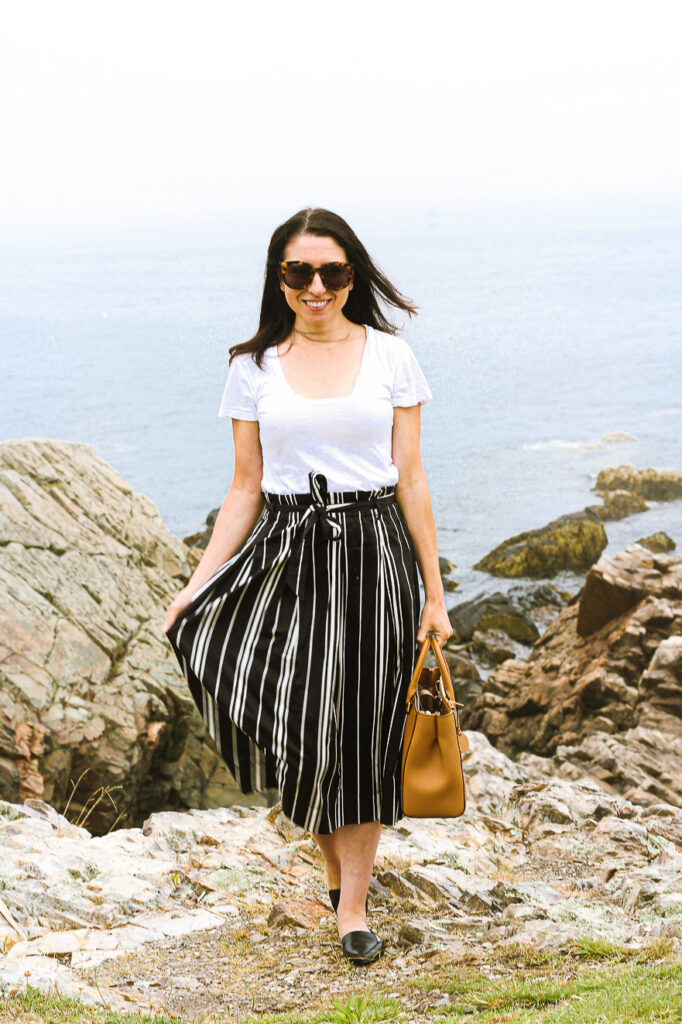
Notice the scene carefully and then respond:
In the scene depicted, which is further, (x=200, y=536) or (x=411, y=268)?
(x=411, y=268)

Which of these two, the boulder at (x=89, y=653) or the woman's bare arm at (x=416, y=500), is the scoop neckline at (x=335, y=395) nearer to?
A: the woman's bare arm at (x=416, y=500)

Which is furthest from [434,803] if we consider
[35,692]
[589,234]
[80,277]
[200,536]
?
[589,234]

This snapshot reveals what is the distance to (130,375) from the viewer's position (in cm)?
3153

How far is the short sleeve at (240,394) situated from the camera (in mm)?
3320

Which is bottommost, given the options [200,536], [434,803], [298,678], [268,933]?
[200,536]

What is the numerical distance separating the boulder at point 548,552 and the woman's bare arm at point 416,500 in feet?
44.1

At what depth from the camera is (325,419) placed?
323 centimetres

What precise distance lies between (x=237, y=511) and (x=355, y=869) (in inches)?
45.2

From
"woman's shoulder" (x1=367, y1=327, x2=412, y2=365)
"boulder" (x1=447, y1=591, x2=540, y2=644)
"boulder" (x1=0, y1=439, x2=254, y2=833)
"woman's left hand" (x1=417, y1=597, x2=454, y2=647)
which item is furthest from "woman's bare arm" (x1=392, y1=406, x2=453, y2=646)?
"boulder" (x1=447, y1=591, x2=540, y2=644)

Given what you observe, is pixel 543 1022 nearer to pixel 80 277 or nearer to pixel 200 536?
pixel 200 536

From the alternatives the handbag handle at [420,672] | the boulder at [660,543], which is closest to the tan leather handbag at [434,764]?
the handbag handle at [420,672]

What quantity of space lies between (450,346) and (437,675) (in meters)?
30.5

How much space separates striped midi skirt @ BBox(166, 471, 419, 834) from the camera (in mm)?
3250

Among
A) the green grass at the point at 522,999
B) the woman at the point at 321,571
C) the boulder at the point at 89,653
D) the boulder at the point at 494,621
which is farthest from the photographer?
the boulder at the point at 494,621
